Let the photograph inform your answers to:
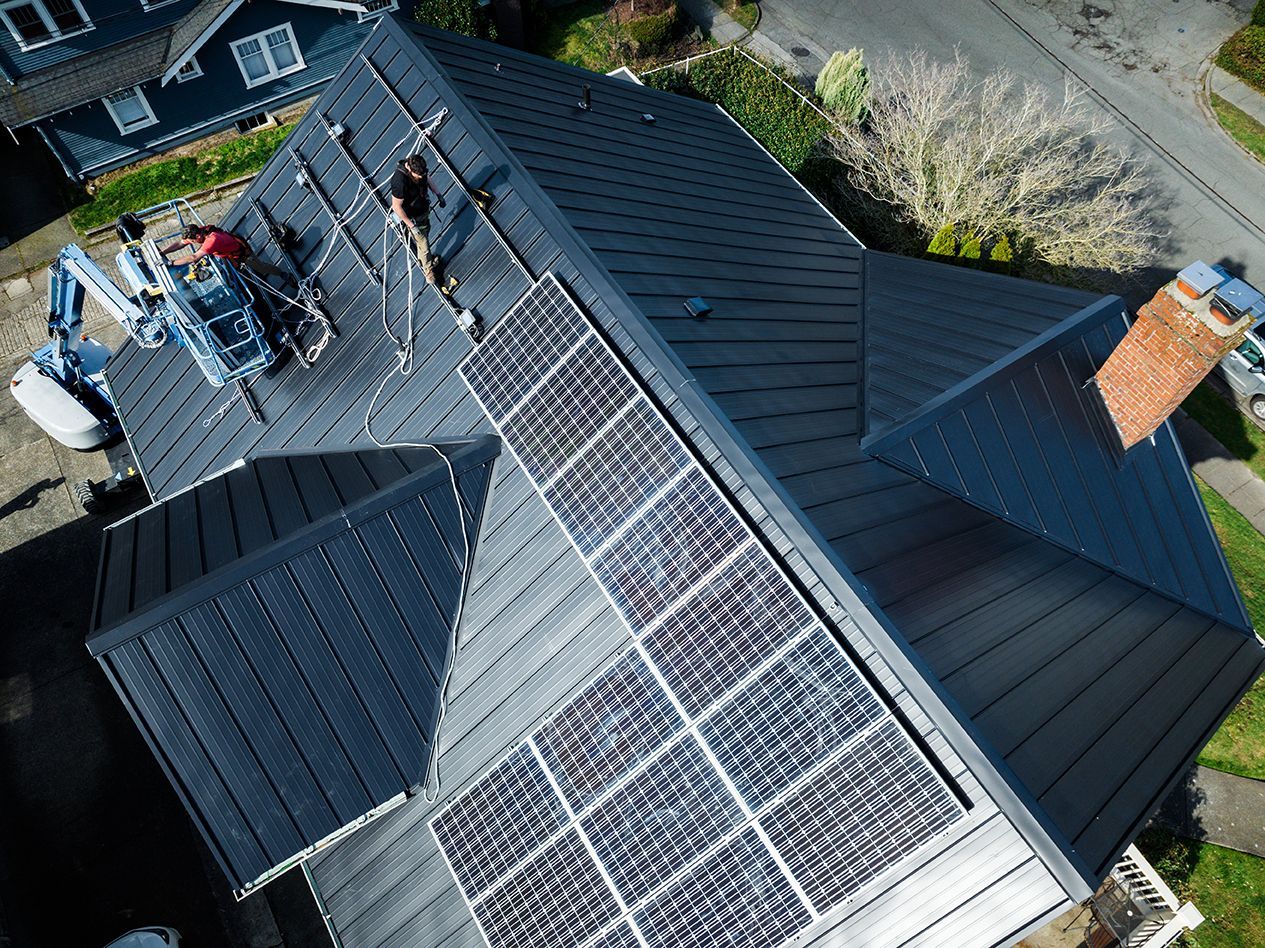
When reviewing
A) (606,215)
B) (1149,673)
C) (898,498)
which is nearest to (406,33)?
(606,215)

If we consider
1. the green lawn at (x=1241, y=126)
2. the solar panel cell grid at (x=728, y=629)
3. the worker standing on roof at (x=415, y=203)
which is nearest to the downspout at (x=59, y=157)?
the worker standing on roof at (x=415, y=203)

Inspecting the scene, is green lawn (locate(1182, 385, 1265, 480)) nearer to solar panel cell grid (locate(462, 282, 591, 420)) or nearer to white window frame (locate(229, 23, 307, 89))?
solar panel cell grid (locate(462, 282, 591, 420))

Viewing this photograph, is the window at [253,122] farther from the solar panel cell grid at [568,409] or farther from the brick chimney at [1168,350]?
the brick chimney at [1168,350]

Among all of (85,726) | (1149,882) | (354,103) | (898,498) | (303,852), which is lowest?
(1149,882)

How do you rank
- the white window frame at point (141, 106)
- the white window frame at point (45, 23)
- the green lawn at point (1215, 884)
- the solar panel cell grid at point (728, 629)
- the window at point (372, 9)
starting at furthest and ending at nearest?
the window at point (372, 9) → the white window frame at point (141, 106) → the white window frame at point (45, 23) → the green lawn at point (1215, 884) → the solar panel cell grid at point (728, 629)

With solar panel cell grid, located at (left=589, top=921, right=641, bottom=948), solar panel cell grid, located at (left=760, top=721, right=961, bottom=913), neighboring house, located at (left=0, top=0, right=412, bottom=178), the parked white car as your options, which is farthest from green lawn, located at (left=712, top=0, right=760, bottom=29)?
solar panel cell grid, located at (left=589, top=921, right=641, bottom=948)

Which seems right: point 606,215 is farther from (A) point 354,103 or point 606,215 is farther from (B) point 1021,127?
(B) point 1021,127
